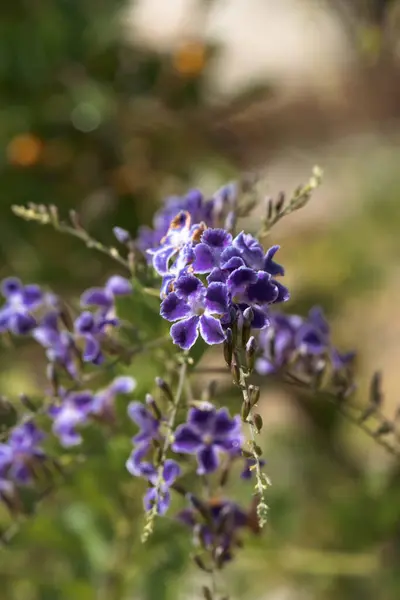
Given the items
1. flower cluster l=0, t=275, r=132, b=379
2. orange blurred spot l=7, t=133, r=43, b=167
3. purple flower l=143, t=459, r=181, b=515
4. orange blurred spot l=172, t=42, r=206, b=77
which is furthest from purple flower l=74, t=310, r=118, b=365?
orange blurred spot l=172, t=42, r=206, b=77

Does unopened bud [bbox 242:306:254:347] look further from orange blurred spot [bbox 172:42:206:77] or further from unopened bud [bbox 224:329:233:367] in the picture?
orange blurred spot [bbox 172:42:206:77]

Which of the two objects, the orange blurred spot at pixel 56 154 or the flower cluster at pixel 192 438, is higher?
the flower cluster at pixel 192 438

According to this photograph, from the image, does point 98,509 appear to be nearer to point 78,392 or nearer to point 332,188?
point 78,392

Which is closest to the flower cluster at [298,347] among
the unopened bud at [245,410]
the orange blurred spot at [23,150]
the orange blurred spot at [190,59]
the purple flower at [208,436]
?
the purple flower at [208,436]

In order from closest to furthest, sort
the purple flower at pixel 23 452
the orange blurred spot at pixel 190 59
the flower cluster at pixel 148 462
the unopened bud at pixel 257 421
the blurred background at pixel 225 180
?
1. the unopened bud at pixel 257 421
2. the flower cluster at pixel 148 462
3. the purple flower at pixel 23 452
4. the blurred background at pixel 225 180
5. the orange blurred spot at pixel 190 59

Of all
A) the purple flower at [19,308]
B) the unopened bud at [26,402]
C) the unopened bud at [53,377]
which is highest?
the purple flower at [19,308]

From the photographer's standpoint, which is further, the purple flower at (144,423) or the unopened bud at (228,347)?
the purple flower at (144,423)

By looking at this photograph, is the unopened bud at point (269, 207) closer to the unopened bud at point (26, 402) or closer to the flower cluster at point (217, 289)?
the flower cluster at point (217, 289)

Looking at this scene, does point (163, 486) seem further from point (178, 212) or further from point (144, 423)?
point (178, 212)

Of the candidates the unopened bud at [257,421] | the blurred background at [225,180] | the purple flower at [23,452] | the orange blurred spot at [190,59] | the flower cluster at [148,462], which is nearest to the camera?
the unopened bud at [257,421]
